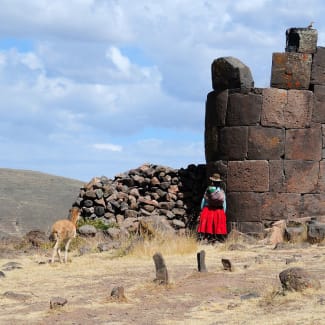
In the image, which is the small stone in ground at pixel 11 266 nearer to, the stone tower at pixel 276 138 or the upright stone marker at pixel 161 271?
the upright stone marker at pixel 161 271

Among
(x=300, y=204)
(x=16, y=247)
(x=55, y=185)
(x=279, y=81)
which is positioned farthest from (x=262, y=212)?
(x=55, y=185)

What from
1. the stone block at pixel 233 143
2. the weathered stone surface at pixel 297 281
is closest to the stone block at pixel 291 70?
the stone block at pixel 233 143

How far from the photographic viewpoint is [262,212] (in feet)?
56.1

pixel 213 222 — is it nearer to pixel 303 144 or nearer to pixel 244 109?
pixel 244 109

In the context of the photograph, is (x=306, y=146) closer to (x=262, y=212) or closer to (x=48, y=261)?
(x=262, y=212)

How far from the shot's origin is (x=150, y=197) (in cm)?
1927

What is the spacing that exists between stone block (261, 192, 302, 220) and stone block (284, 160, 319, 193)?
18 centimetres

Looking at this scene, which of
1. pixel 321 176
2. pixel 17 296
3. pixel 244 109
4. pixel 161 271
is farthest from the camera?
pixel 321 176

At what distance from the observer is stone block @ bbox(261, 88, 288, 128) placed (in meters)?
17.1

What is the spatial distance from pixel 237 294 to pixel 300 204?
8596 millimetres

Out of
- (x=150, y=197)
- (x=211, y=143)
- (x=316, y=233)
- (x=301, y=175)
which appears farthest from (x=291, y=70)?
(x=150, y=197)

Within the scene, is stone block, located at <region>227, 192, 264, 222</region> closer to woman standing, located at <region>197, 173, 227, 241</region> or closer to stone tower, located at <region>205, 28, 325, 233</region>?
stone tower, located at <region>205, 28, 325, 233</region>

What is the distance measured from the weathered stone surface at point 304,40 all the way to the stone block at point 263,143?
204cm

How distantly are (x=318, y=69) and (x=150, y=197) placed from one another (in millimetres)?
5181
